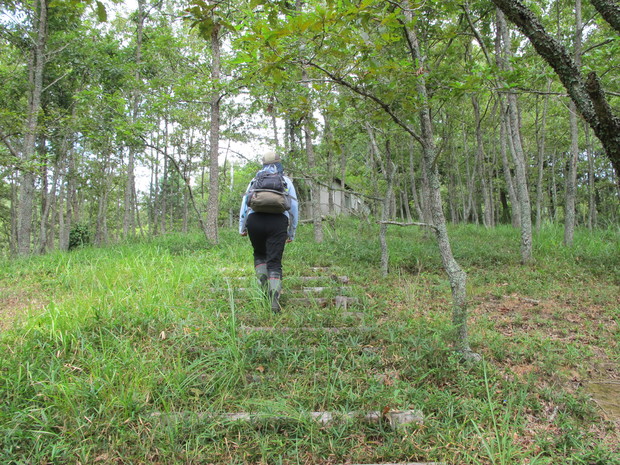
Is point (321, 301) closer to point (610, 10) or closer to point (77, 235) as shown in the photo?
point (610, 10)

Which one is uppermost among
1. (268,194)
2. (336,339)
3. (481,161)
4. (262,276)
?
(481,161)

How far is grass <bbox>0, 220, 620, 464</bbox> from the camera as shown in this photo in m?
1.82

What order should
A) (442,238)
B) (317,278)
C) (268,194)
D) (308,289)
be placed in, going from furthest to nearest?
(317,278), (308,289), (268,194), (442,238)

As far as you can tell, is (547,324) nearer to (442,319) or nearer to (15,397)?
(442,319)

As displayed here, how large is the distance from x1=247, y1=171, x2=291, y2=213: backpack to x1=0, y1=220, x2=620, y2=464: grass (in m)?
1.00

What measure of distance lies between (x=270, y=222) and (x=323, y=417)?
2.08 m

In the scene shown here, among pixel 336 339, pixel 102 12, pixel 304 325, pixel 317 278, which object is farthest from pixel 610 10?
pixel 317 278

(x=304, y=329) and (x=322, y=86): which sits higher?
(x=322, y=86)

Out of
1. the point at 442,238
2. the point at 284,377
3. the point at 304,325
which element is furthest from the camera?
the point at 304,325

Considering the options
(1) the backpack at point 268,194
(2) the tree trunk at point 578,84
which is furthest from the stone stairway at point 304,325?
(2) the tree trunk at point 578,84

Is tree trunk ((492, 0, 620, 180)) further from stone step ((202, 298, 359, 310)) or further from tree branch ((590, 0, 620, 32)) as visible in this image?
stone step ((202, 298, 359, 310))

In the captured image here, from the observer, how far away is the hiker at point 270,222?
3457mm

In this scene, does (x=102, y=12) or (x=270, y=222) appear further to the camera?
(x=270, y=222)

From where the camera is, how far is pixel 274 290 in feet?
11.3
